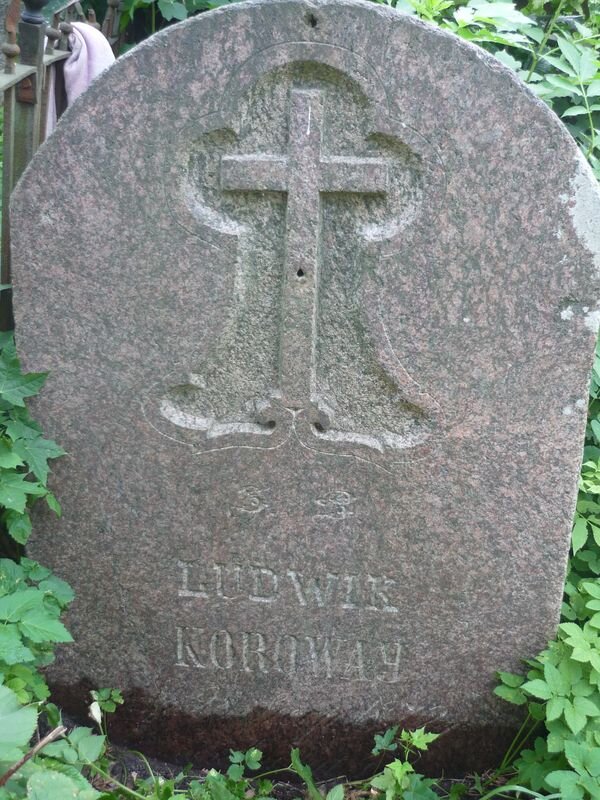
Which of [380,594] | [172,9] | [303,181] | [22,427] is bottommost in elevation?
[380,594]

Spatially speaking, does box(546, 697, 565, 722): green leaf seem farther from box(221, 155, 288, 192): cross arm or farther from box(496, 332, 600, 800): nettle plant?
box(221, 155, 288, 192): cross arm

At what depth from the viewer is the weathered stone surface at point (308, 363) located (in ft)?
6.22

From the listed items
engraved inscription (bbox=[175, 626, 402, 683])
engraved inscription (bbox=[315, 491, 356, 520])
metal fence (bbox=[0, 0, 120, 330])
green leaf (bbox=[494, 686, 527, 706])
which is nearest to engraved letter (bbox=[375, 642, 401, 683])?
engraved inscription (bbox=[175, 626, 402, 683])

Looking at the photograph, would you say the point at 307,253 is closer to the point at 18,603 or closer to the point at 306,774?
the point at 18,603

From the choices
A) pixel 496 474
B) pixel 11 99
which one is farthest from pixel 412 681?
pixel 11 99

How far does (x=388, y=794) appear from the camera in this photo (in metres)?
2.16

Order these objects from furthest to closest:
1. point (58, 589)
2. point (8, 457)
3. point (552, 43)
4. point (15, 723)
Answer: point (552, 43), point (58, 589), point (8, 457), point (15, 723)

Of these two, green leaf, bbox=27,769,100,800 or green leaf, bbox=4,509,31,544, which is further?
green leaf, bbox=4,509,31,544

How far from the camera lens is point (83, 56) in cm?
284

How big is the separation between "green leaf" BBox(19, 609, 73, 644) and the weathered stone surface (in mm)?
352

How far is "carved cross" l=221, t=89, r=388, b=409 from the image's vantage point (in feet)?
6.33

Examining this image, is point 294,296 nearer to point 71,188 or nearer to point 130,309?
point 130,309

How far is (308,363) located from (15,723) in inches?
38.2

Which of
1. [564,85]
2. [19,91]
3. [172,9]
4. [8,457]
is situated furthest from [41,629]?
[172,9]
